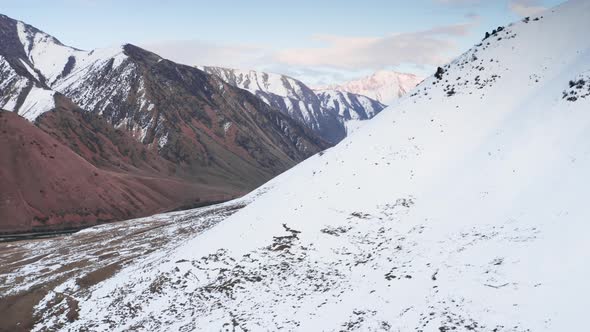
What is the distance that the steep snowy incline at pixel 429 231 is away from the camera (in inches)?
658

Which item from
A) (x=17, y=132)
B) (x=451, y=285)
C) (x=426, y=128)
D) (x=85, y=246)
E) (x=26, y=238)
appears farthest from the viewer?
(x=17, y=132)

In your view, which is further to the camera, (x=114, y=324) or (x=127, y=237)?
(x=127, y=237)

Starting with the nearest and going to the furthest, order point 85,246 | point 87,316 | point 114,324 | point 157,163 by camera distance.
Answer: point 114,324 < point 87,316 < point 85,246 < point 157,163

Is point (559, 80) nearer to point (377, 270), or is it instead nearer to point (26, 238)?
point (377, 270)

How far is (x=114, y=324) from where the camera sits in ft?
78.6

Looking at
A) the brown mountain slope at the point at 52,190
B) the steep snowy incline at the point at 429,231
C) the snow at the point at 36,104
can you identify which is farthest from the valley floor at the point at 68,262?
the snow at the point at 36,104

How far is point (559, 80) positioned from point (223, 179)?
162447mm

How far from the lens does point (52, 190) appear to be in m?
95.9

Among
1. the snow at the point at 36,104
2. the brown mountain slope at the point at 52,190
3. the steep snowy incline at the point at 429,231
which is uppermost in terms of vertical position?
→ the snow at the point at 36,104

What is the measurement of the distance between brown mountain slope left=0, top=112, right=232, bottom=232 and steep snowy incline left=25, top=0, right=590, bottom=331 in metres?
64.8

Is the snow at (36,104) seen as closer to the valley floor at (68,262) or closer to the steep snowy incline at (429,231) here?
the valley floor at (68,262)

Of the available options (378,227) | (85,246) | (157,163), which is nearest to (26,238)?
(85,246)

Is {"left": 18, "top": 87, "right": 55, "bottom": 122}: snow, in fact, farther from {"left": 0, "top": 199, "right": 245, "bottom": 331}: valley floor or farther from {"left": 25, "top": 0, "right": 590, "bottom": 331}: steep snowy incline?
{"left": 25, "top": 0, "right": 590, "bottom": 331}: steep snowy incline

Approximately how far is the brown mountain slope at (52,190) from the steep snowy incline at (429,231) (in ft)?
212
